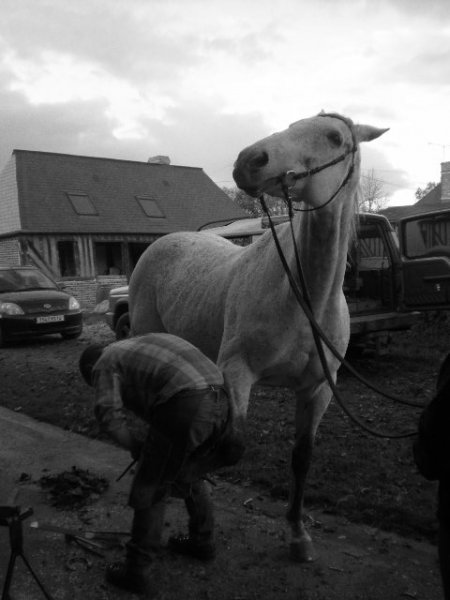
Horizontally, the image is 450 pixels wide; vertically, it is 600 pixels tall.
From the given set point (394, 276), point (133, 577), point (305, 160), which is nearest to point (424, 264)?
point (394, 276)

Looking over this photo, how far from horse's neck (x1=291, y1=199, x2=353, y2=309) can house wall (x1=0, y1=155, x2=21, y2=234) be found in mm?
21073

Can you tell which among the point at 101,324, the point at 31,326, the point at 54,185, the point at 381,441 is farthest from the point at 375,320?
the point at 54,185

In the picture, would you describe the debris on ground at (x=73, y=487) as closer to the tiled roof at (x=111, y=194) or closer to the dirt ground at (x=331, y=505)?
the dirt ground at (x=331, y=505)

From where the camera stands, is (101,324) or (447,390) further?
(101,324)

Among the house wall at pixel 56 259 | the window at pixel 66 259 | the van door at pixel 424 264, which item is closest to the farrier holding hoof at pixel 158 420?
the van door at pixel 424 264

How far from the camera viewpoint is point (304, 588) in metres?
2.83

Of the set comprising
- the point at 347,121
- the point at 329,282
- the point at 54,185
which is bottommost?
the point at 329,282

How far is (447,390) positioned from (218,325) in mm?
1991

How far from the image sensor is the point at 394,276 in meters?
7.62

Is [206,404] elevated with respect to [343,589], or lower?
elevated

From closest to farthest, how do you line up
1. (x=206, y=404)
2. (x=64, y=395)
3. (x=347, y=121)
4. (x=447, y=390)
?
(x=447, y=390), (x=206, y=404), (x=347, y=121), (x=64, y=395)

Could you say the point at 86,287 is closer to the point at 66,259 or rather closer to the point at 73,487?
the point at 66,259

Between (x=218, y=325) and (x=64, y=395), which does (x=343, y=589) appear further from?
(x=64, y=395)

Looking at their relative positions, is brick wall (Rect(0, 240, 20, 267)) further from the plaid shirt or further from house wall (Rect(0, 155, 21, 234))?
the plaid shirt
